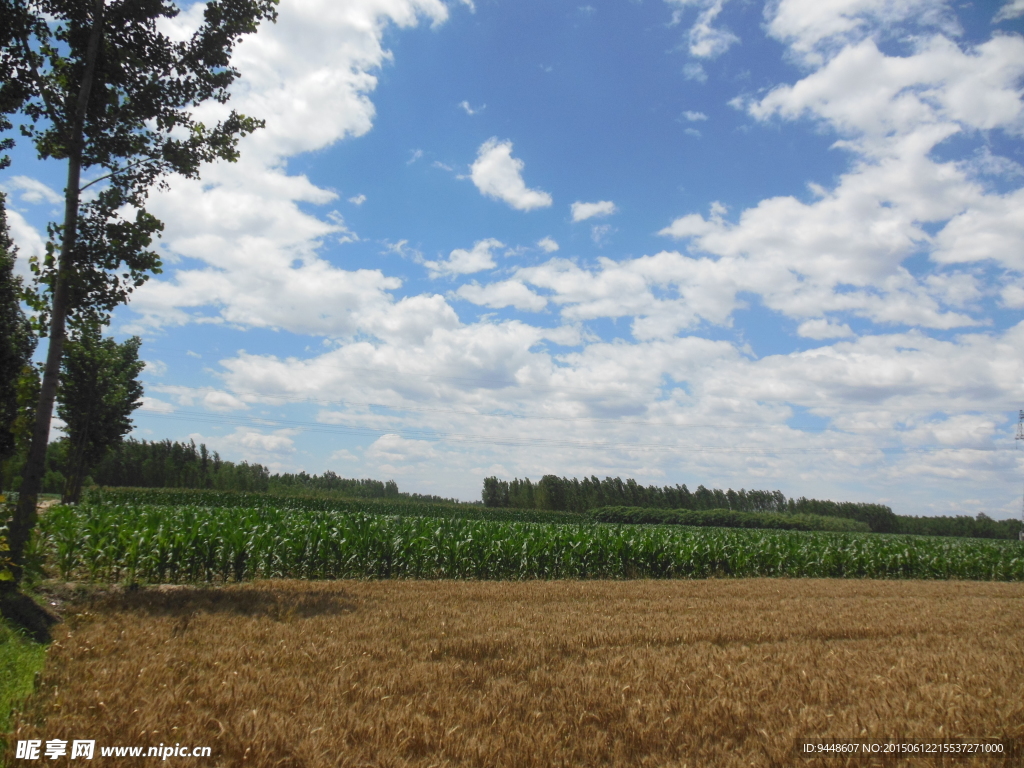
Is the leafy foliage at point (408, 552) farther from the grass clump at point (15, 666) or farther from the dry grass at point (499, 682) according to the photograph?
the grass clump at point (15, 666)

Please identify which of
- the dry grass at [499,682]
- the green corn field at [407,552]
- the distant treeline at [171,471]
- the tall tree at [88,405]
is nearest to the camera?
the dry grass at [499,682]

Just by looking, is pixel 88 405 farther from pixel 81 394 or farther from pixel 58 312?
pixel 58 312

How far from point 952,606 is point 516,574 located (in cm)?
1079

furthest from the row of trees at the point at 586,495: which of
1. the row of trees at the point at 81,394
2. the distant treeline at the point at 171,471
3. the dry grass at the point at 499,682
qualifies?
the dry grass at the point at 499,682

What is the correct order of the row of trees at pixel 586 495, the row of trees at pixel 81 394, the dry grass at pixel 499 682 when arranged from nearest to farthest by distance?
the dry grass at pixel 499 682 → the row of trees at pixel 81 394 → the row of trees at pixel 586 495

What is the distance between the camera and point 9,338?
682 inches

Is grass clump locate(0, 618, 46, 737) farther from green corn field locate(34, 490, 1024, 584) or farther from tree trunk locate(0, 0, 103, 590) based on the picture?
green corn field locate(34, 490, 1024, 584)

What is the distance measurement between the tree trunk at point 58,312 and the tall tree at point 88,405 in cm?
2165

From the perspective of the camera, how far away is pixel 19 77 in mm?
10273

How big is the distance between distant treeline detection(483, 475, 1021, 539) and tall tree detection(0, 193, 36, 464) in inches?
2592

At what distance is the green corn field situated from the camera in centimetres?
1213

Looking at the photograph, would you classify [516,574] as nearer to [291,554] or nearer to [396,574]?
[396,574]

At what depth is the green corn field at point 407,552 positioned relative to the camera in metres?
12.1

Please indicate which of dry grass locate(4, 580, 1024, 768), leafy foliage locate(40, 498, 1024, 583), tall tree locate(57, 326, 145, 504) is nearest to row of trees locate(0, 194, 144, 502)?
tall tree locate(57, 326, 145, 504)
